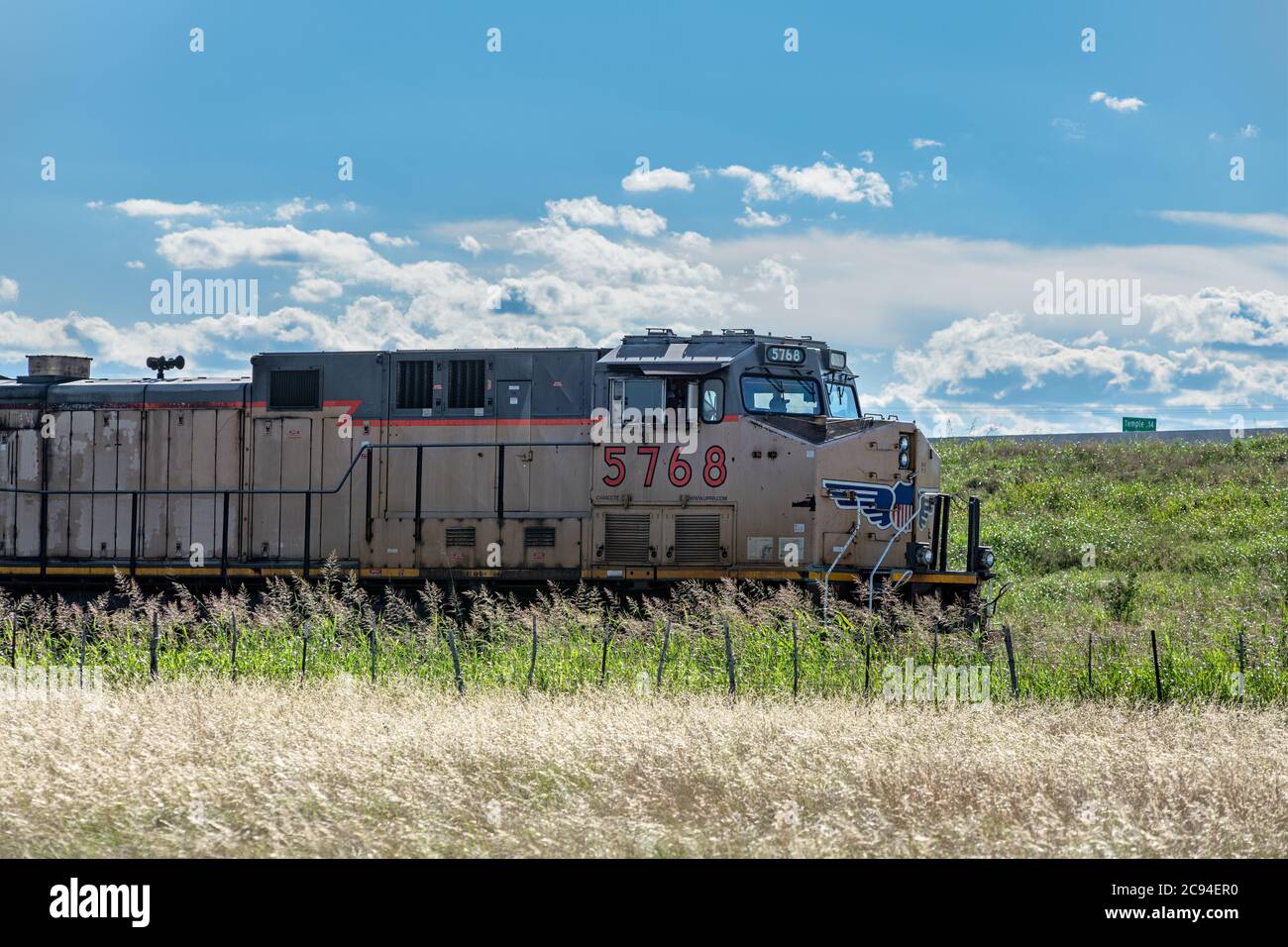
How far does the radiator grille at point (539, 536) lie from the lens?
1451 centimetres

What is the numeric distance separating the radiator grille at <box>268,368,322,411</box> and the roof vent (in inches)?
125

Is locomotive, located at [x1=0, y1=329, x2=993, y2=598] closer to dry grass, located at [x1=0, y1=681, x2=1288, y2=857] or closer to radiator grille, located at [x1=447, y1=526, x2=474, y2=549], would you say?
radiator grille, located at [x1=447, y1=526, x2=474, y2=549]

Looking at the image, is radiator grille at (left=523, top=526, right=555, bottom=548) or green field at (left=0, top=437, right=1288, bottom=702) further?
radiator grille at (left=523, top=526, right=555, bottom=548)

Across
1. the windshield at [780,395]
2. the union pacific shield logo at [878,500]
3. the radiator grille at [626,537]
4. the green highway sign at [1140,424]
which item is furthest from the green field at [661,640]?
the green highway sign at [1140,424]

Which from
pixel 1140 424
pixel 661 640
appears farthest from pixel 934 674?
pixel 1140 424

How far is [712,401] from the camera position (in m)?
13.9

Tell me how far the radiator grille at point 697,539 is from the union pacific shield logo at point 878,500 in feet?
4.43

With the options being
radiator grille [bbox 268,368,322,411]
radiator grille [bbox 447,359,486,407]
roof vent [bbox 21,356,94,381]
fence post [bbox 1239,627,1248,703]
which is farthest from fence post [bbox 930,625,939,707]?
roof vent [bbox 21,356,94,381]

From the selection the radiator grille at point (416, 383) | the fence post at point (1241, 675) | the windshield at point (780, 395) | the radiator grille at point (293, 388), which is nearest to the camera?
the fence post at point (1241, 675)

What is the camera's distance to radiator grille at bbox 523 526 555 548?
47.6 ft

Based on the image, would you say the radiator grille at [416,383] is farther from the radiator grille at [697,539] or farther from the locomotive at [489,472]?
the radiator grille at [697,539]
